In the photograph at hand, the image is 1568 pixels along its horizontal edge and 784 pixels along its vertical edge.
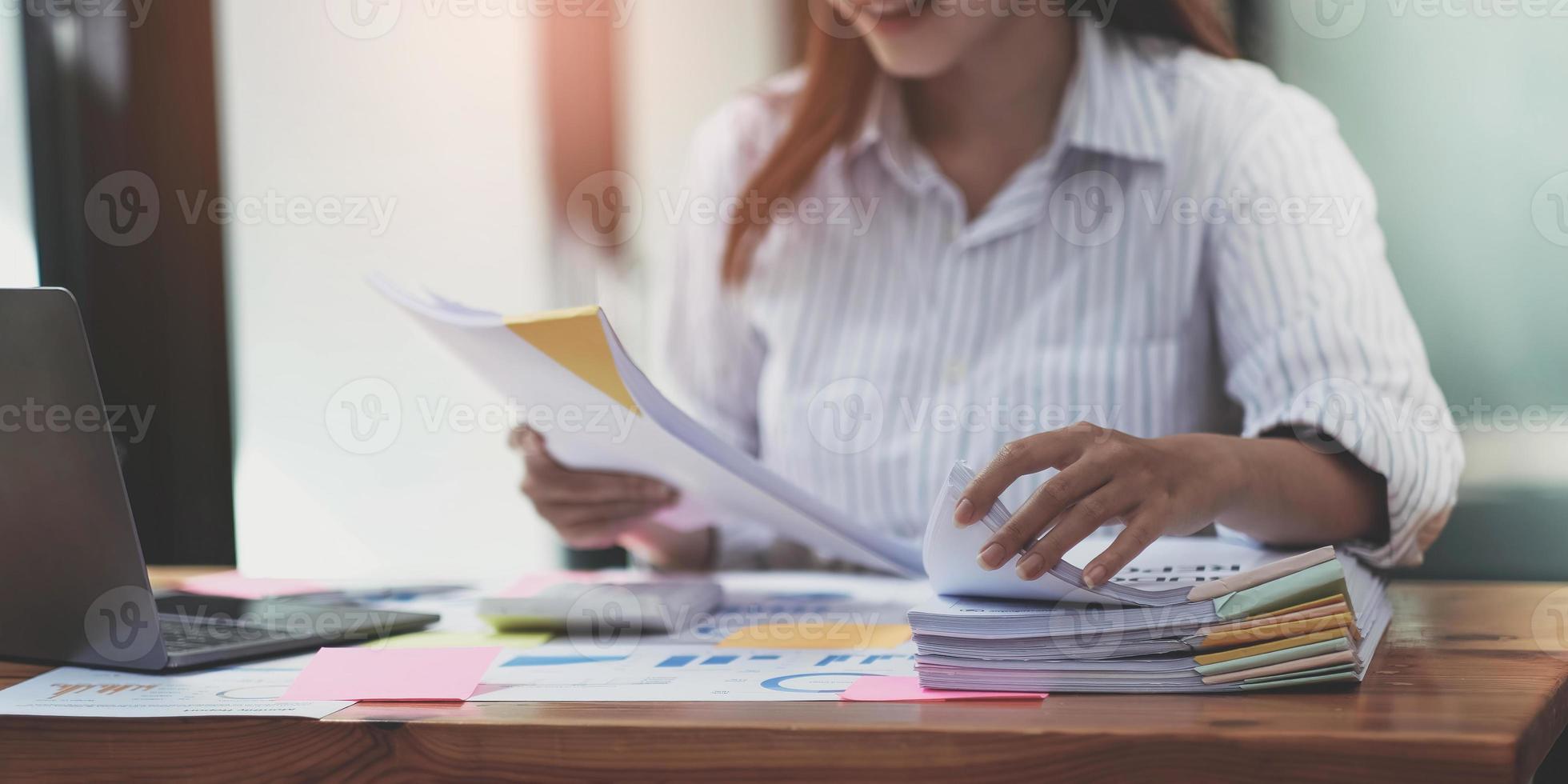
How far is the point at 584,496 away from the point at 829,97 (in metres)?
0.49

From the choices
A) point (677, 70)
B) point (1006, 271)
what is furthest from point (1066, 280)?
point (677, 70)

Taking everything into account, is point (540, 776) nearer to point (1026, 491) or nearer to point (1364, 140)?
point (1026, 491)

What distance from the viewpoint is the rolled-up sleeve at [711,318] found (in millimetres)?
1331

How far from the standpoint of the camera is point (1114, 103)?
1167 millimetres

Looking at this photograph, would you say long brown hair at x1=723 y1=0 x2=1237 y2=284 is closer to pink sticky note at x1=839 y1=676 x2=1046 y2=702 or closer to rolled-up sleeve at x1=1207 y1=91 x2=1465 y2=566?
rolled-up sleeve at x1=1207 y1=91 x2=1465 y2=566

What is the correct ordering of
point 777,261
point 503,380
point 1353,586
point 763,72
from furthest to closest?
1. point 763,72
2. point 777,261
3. point 503,380
4. point 1353,586

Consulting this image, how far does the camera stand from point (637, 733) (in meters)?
0.54

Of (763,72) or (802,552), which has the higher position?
(763,72)

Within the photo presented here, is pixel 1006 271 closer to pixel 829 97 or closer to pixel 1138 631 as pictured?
pixel 829 97

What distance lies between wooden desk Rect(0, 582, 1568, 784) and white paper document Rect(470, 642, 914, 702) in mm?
24

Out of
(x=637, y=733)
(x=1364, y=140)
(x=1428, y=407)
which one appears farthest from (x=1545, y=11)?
(x=637, y=733)

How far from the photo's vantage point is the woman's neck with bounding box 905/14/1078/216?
4.05 feet

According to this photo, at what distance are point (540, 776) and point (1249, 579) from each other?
345 mm

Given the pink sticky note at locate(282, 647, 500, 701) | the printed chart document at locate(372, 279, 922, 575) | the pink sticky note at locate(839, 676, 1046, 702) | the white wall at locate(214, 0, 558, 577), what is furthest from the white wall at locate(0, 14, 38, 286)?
the pink sticky note at locate(839, 676, 1046, 702)
